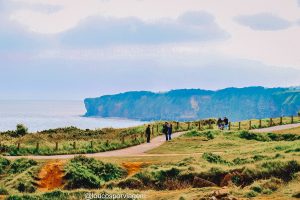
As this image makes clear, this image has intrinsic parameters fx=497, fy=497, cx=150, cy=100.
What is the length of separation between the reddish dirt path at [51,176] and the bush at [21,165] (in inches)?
53.1

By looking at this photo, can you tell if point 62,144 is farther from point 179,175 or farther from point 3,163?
point 179,175

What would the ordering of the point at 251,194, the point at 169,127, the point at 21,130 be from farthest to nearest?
the point at 21,130 < the point at 169,127 < the point at 251,194

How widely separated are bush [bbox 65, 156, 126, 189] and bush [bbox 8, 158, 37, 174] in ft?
11.1

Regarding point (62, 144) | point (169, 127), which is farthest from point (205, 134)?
point (62, 144)

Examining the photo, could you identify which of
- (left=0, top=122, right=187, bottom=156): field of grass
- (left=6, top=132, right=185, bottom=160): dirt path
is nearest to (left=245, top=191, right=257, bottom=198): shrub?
(left=6, top=132, right=185, bottom=160): dirt path

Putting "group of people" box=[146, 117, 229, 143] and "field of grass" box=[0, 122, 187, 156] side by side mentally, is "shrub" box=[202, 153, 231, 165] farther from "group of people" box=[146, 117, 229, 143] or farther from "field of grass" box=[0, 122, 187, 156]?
"group of people" box=[146, 117, 229, 143]

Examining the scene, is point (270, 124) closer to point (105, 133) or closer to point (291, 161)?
point (105, 133)

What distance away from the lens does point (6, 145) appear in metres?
44.6

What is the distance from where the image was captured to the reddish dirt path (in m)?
31.8

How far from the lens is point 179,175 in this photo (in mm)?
28328

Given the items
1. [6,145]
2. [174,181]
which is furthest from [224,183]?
[6,145]

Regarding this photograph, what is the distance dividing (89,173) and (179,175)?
7102 mm

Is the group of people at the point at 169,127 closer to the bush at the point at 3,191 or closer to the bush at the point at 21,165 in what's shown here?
the bush at the point at 21,165

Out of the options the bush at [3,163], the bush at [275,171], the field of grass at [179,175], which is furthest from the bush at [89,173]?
the bush at [275,171]
